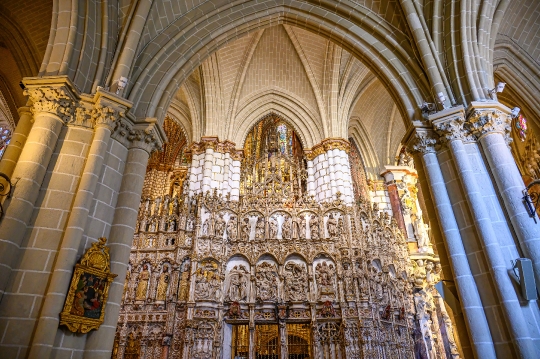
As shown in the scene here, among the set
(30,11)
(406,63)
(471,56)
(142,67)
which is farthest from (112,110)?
Answer: (471,56)

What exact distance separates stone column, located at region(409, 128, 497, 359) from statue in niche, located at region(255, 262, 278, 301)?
609 cm

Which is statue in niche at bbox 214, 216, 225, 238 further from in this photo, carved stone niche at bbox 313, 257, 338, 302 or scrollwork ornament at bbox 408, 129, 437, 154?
scrollwork ornament at bbox 408, 129, 437, 154

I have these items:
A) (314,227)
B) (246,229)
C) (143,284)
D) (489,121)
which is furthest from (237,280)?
(489,121)

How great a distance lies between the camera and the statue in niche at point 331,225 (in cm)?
1178

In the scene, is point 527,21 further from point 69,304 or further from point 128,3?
point 69,304

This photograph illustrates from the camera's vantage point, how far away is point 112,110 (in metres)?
6.40

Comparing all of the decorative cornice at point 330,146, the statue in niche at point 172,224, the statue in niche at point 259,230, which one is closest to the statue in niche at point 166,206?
the statue in niche at point 172,224

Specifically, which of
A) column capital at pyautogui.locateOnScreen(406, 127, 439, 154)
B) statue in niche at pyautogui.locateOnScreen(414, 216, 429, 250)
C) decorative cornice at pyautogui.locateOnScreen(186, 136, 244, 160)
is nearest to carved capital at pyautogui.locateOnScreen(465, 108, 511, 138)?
column capital at pyautogui.locateOnScreen(406, 127, 439, 154)

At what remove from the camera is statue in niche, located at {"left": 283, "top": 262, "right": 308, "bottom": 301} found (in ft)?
35.9

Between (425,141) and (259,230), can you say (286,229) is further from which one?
(425,141)

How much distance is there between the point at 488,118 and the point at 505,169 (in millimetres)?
1020

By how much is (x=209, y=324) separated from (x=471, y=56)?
9.50 metres

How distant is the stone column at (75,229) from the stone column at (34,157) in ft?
1.75

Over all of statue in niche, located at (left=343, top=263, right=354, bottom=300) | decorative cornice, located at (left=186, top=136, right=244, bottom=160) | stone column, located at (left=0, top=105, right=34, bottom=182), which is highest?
decorative cornice, located at (left=186, top=136, right=244, bottom=160)
